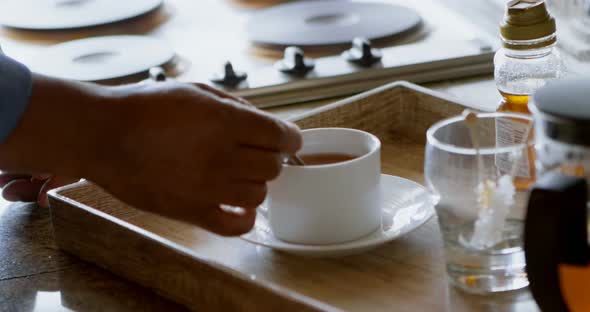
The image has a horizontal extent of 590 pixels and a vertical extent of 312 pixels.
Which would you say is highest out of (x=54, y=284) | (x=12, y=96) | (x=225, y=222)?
(x=12, y=96)

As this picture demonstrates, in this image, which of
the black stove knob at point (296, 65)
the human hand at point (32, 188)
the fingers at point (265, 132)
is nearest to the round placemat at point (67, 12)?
the black stove knob at point (296, 65)

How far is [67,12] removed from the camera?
1.91 metres

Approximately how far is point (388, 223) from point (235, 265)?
153mm

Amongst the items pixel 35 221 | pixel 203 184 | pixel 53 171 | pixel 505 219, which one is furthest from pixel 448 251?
pixel 35 221

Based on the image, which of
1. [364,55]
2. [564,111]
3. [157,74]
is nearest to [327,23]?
[364,55]

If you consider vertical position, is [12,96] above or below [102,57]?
above

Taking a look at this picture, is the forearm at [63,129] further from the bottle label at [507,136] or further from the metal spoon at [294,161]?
the bottle label at [507,136]

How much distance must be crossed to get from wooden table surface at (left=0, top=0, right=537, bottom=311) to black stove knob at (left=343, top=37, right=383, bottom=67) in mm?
549

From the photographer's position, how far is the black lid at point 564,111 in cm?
63

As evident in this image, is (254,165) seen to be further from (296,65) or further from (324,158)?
(296,65)

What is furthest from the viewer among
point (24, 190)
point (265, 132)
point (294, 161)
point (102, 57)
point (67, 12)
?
point (67, 12)

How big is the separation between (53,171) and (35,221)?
30 cm

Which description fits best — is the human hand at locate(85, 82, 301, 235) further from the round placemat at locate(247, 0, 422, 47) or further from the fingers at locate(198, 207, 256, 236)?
the round placemat at locate(247, 0, 422, 47)

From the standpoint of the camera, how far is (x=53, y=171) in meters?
0.79
